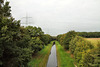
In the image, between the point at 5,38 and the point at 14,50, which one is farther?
the point at 14,50

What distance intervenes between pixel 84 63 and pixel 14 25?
8634mm

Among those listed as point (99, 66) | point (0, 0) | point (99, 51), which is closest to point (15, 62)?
point (0, 0)

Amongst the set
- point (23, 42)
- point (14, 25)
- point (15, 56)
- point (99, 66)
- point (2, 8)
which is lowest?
point (99, 66)

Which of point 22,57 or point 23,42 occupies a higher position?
point 23,42

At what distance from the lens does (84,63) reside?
8078 mm

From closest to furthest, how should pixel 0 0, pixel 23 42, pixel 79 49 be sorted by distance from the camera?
1. pixel 0 0
2. pixel 23 42
3. pixel 79 49

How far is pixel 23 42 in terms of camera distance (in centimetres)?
929

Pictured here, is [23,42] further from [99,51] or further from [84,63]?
[99,51]

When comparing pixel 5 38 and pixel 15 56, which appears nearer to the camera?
pixel 5 38

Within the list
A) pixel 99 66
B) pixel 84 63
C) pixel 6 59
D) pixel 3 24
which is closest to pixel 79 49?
pixel 84 63

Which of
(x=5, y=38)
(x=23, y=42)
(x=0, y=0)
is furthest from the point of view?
(x=23, y=42)

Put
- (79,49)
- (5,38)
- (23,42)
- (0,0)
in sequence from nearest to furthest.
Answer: (5,38) → (0,0) → (23,42) → (79,49)

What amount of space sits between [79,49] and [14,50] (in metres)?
9.49

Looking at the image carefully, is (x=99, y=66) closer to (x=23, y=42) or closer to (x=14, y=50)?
(x=14, y=50)
